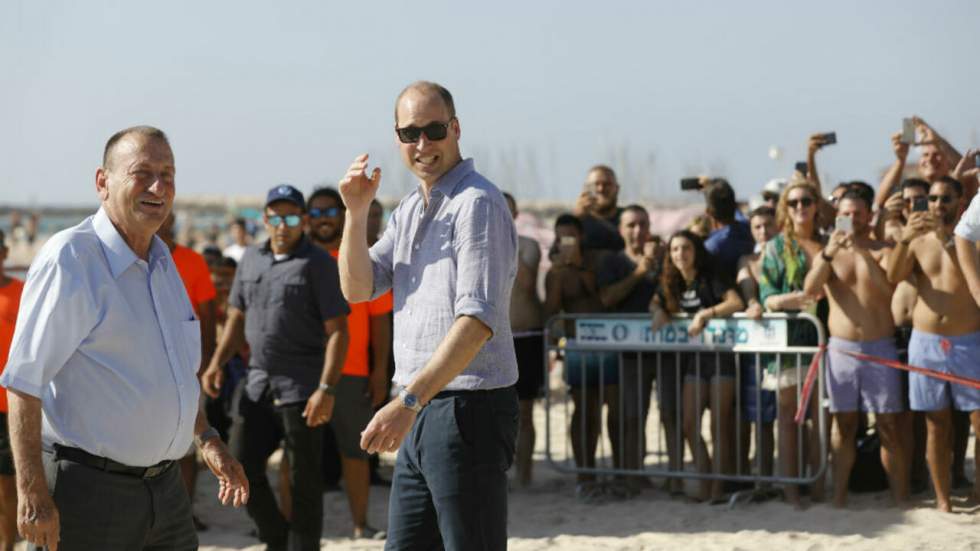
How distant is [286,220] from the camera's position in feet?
22.0

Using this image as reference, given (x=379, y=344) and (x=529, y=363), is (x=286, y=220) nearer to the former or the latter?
(x=379, y=344)

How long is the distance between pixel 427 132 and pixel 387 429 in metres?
0.95

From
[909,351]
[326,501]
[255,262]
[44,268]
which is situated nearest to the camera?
[44,268]

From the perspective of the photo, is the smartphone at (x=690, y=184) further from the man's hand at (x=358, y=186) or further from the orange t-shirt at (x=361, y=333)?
the man's hand at (x=358, y=186)

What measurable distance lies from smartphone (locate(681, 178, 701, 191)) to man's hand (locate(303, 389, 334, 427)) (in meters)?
4.13

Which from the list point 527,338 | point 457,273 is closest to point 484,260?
point 457,273

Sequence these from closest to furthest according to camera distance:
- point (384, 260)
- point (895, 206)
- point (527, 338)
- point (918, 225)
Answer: point (384, 260) → point (918, 225) → point (895, 206) → point (527, 338)

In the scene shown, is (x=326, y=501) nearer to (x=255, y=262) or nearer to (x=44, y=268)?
(x=255, y=262)

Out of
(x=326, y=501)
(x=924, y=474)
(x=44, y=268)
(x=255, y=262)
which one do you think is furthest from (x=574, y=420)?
(x=44, y=268)

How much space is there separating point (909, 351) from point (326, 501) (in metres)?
4.03

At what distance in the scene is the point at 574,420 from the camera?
9.01 metres

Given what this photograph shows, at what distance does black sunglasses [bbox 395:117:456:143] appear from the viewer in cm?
376

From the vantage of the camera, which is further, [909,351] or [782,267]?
[782,267]

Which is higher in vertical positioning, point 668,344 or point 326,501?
point 668,344
